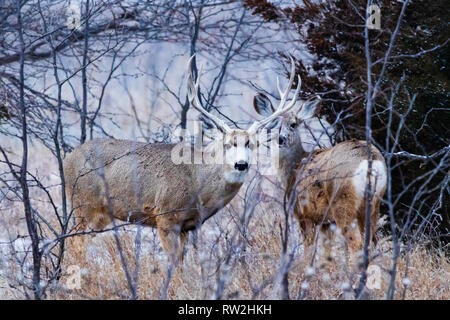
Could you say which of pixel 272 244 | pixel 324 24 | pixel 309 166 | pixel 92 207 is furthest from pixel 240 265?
pixel 324 24

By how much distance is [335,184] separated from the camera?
6652 mm

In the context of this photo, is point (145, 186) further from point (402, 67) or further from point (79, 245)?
point (402, 67)

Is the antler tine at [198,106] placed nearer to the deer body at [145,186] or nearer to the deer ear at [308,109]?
Answer: the deer body at [145,186]

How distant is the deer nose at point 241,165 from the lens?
6.89 meters

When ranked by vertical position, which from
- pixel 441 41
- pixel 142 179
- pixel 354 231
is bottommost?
pixel 354 231

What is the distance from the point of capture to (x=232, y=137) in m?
7.02

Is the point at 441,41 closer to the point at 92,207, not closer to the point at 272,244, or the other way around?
the point at 272,244

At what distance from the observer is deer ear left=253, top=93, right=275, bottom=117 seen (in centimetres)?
838

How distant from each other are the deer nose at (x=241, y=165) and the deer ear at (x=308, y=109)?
4.50ft

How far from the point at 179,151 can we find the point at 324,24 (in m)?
2.07

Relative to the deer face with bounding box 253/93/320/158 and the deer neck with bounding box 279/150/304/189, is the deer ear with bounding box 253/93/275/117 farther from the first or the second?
the deer neck with bounding box 279/150/304/189

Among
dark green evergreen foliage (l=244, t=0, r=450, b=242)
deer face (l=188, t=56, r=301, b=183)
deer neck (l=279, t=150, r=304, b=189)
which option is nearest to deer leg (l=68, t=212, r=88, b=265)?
deer face (l=188, t=56, r=301, b=183)

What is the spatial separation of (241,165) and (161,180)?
3.33ft

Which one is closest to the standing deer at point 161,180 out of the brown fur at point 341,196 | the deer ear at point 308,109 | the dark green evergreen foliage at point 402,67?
the deer ear at point 308,109
